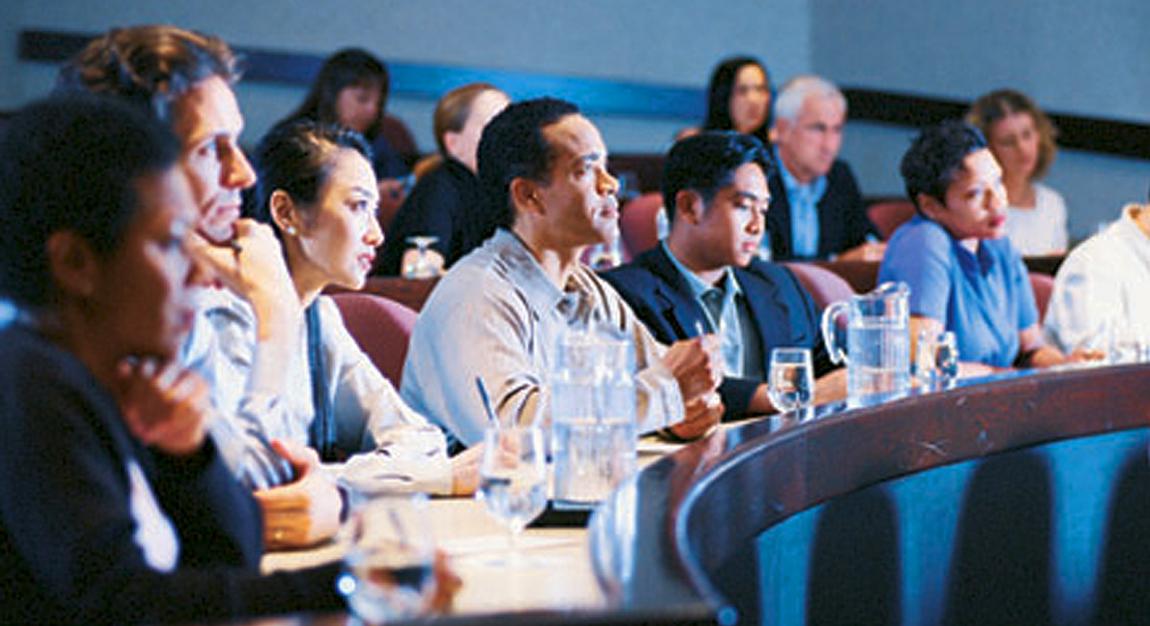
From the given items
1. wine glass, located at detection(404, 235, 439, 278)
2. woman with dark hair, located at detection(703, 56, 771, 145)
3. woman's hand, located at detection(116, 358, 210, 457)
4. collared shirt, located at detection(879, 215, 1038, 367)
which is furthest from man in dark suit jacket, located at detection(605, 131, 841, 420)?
woman with dark hair, located at detection(703, 56, 771, 145)

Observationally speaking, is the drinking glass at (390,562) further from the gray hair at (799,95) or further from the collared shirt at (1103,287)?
the gray hair at (799,95)

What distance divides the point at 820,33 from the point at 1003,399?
5.58 m

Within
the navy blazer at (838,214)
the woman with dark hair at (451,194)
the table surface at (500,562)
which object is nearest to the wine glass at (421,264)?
the woman with dark hair at (451,194)

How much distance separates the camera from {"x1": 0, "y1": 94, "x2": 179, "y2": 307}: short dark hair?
1.11m

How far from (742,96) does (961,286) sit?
2.16 m

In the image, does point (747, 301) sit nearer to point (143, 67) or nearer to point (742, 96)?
point (143, 67)

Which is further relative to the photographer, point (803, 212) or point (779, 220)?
point (803, 212)

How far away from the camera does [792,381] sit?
2197 millimetres

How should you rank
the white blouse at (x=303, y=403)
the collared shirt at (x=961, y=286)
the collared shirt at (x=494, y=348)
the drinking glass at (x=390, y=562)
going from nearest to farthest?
the drinking glass at (x=390, y=562), the white blouse at (x=303, y=403), the collared shirt at (x=494, y=348), the collared shirt at (x=961, y=286)

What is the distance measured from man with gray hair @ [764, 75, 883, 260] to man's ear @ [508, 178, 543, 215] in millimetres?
2535

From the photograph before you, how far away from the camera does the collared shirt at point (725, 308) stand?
2.96m

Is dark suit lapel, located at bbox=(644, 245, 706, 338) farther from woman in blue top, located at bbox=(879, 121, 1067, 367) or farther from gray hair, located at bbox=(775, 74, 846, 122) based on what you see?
gray hair, located at bbox=(775, 74, 846, 122)

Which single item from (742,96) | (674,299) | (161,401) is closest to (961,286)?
(674,299)

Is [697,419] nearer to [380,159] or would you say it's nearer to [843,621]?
[843,621]
